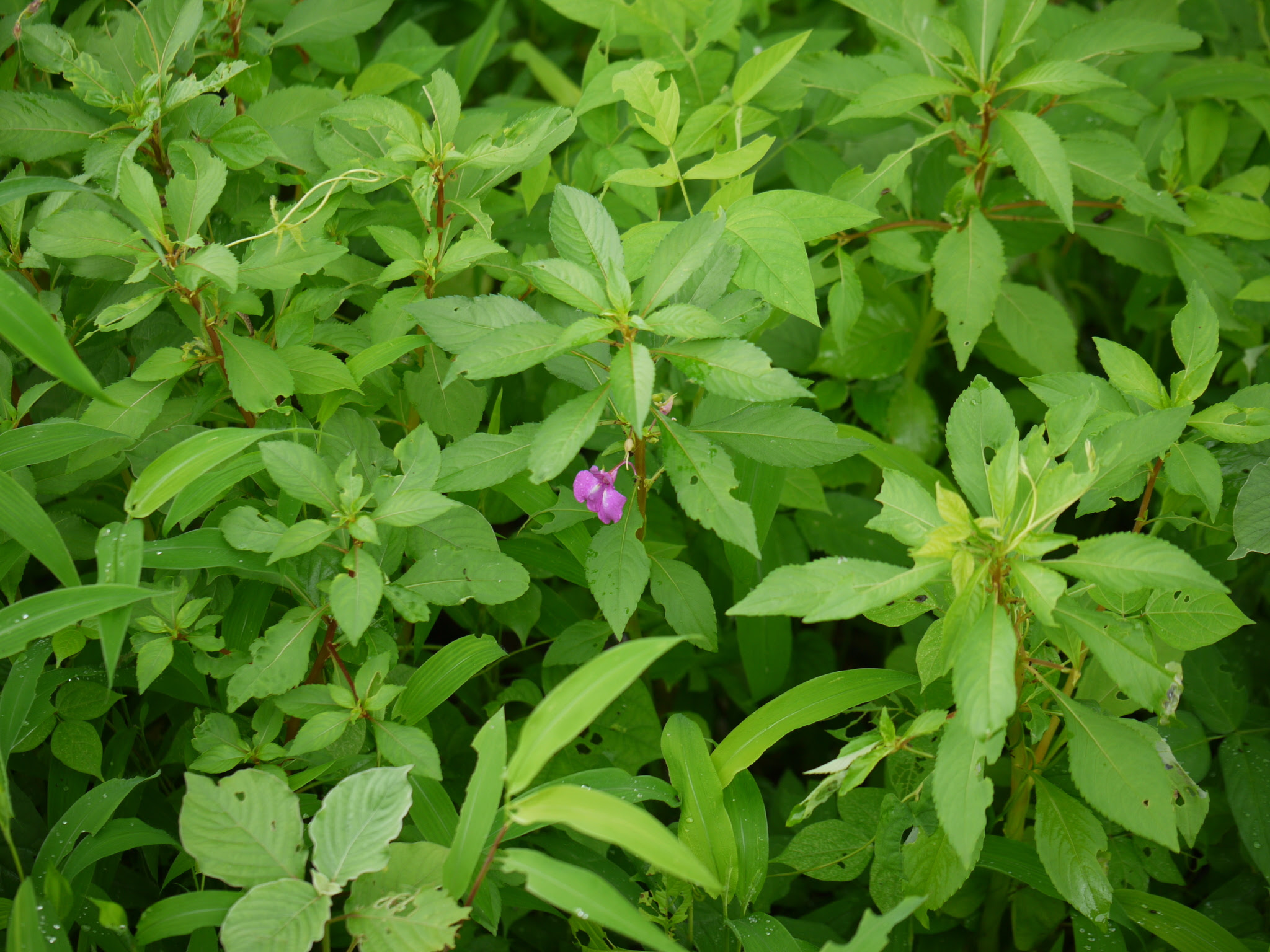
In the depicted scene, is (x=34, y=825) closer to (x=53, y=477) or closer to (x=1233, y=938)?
(x=53, y=477)

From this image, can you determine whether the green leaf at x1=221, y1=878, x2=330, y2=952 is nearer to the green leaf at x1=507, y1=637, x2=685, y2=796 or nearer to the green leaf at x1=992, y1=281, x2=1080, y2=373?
the green leaf at x1=507, y1=637, x2=685, y2=796

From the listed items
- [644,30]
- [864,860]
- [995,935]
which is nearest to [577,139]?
[644,30]

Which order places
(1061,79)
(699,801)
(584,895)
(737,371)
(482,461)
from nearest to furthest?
(584,895), (737,371), (482,461), (699,801), (1061,79)

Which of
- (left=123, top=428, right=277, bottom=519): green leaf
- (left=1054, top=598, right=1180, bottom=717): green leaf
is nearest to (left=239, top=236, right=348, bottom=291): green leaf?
(left=123, top=428, right=277, bottom=519): green leaf

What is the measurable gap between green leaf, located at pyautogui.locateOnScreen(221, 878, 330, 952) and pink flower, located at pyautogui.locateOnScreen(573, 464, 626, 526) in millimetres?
694

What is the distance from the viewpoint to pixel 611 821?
1.12 m

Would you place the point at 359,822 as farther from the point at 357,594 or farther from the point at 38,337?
the point at 38,337

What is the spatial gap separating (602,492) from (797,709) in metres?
0.51

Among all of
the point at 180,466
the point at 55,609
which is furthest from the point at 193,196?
the point at 55,609

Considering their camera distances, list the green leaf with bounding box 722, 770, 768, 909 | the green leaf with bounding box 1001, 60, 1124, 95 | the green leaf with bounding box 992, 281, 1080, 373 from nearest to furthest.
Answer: the green leaf with bounding box 722, 770, 768, 909, the green leaf with bounding box 1001, 60, 1124, 95, the green leaf with bounding box 992, 281, 1080, 373

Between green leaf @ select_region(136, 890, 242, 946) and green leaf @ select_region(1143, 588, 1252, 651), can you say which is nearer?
green leaf @ select_region(136, 890, 242, 946)

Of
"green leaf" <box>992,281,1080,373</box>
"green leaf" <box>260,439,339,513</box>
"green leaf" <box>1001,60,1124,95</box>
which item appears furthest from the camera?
"green leaf" <box>992,281,1080,373</box>

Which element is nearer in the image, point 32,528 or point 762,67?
point 32,528

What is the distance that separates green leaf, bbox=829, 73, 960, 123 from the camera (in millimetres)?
1843
